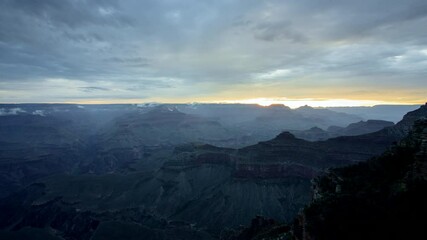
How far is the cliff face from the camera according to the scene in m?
48.1

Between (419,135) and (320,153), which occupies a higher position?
(419,135)

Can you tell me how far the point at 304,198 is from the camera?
566 feet

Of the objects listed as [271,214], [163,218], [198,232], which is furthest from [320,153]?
[163,218]

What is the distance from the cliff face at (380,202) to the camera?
4806 centimetres

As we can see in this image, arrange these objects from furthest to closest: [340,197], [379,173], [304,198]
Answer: [304,198] < [379,173] < [340,197]

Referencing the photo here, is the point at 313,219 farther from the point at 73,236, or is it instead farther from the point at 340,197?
the point at 73,236

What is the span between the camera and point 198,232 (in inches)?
6289

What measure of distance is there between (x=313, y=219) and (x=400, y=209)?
12084 millimetres

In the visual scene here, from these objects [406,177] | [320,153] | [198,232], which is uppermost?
[406,177]

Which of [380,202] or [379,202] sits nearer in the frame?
[380,202]

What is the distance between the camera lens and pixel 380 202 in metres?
51.8

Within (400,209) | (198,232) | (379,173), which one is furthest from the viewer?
(198,232)

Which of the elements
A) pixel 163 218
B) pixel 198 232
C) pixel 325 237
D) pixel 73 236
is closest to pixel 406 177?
pixel 325 237

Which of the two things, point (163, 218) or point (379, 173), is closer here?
point (379, 173)
